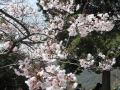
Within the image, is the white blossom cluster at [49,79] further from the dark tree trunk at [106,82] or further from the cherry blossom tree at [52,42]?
the dark tree trunk at [106,82]

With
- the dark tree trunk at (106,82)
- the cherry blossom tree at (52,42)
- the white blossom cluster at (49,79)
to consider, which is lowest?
the white blossom cluster at (49,79)

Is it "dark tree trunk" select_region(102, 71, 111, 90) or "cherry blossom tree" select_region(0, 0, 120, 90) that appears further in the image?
"dark tree trunk" select_region(102, 71, 111, 90)

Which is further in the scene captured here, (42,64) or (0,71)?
(0,71)

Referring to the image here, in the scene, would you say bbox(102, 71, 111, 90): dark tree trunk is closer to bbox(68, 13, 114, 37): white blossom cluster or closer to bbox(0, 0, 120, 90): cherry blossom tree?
bbox(0, 0, 120, 90): cherry blossom tree

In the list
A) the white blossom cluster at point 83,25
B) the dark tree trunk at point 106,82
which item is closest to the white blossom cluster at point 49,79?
the white blossom cluster at point 83,25

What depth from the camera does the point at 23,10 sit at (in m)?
10.6

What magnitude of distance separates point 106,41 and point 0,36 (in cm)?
1293

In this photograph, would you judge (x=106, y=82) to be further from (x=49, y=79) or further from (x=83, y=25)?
(x=49, y=79)

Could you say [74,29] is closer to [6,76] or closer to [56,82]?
[56,82]

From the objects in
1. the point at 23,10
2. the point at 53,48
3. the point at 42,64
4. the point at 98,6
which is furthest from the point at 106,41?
the point at 42,64

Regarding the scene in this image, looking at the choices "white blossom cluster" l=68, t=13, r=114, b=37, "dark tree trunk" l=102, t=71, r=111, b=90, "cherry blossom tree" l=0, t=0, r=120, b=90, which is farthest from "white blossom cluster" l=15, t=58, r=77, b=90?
"dark tree trunk" l=102, t=71, r=111, b=90

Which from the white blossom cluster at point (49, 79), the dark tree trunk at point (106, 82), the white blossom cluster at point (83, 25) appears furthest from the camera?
the dark tree trunk at point (106, 82)

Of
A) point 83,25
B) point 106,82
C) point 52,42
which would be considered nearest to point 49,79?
point 52,42

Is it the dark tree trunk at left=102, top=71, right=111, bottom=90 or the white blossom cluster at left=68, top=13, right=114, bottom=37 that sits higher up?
the dark tree trunk at left=102, top=71, right=111, bottom=90
